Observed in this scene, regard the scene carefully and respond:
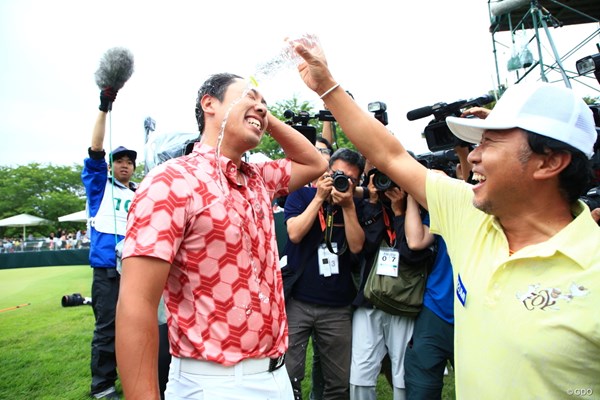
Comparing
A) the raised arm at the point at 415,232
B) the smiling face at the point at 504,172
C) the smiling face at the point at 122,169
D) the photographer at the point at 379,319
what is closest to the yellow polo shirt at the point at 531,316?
the smiling face at the point at 504,172

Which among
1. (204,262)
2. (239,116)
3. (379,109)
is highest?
(379,109)

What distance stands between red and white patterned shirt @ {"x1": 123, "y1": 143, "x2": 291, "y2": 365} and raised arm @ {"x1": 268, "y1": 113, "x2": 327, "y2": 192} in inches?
28.7

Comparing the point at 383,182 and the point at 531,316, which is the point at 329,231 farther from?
the point at 531,316

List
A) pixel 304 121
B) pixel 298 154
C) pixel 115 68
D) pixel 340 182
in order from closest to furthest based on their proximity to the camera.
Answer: pixel 298 154 → pixel 340 182 → pixel 115 68 → pixel 304 121

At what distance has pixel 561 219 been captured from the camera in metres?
1.54

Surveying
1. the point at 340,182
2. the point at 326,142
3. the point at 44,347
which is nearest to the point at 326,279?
the point at 340,182

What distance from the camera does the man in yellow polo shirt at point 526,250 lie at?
4.24ft

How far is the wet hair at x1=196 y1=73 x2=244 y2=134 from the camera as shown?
1886mm

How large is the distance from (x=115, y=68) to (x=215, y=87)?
69.7 inches

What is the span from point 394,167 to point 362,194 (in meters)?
1.72

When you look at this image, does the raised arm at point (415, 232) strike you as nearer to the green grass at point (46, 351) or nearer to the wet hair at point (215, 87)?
the wet hair at point (215, 87)

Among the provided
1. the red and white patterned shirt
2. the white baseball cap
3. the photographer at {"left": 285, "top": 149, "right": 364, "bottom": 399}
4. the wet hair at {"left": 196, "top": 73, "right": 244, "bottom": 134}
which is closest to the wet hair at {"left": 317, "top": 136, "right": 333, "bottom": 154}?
the photographer at {"left": 285, "top": 149, "right": 364, "bottom": 399}

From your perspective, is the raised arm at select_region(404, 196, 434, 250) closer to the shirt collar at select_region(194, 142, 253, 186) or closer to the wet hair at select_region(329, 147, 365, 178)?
the wet hair at select_region(329, 147, 365, 178)

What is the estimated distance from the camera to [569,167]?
1476 mm
